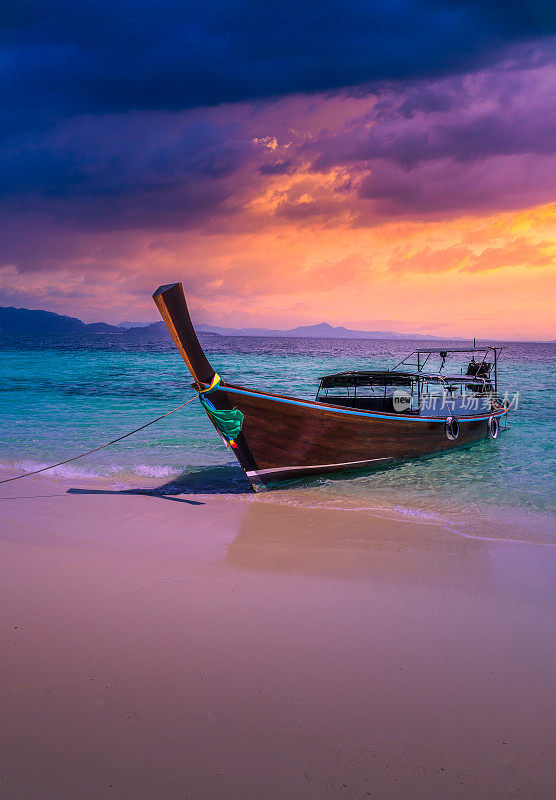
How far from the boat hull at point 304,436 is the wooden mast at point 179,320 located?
722 mm

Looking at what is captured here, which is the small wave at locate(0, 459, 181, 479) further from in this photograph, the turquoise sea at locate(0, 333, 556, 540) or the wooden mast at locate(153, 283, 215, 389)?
the wooden mast at locate(153, 283, 215, 389)

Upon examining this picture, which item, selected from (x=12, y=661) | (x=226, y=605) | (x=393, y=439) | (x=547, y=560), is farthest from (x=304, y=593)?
(x=393, y=439)

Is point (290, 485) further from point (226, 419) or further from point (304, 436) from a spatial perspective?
point (226, 419)

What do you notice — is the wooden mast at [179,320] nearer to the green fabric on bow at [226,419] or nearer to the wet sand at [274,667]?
the green fabric on bow at [226,419]

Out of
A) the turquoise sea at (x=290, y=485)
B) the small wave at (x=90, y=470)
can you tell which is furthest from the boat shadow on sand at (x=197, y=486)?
the small wave at (x=90, y=470)

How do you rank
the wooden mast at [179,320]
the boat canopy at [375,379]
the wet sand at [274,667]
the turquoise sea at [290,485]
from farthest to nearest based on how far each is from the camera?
1. the boat canopy at [375,379]
2. the turquoise sea at [290,485]
3. the wooden mast at [179,320]
4. the wet sand at [274,667]

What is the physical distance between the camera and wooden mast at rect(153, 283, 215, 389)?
7.36m

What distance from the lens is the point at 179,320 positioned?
748 centimetres

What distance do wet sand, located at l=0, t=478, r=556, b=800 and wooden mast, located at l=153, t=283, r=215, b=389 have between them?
2842 millimetres

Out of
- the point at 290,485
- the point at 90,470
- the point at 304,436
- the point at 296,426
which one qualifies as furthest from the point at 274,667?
the point at 90,470

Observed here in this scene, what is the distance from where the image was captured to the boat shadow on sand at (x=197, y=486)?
8.73 m

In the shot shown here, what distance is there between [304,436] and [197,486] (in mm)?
2324

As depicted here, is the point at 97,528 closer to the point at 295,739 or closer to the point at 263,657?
the point at 263,657

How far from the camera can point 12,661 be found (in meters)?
3.61
